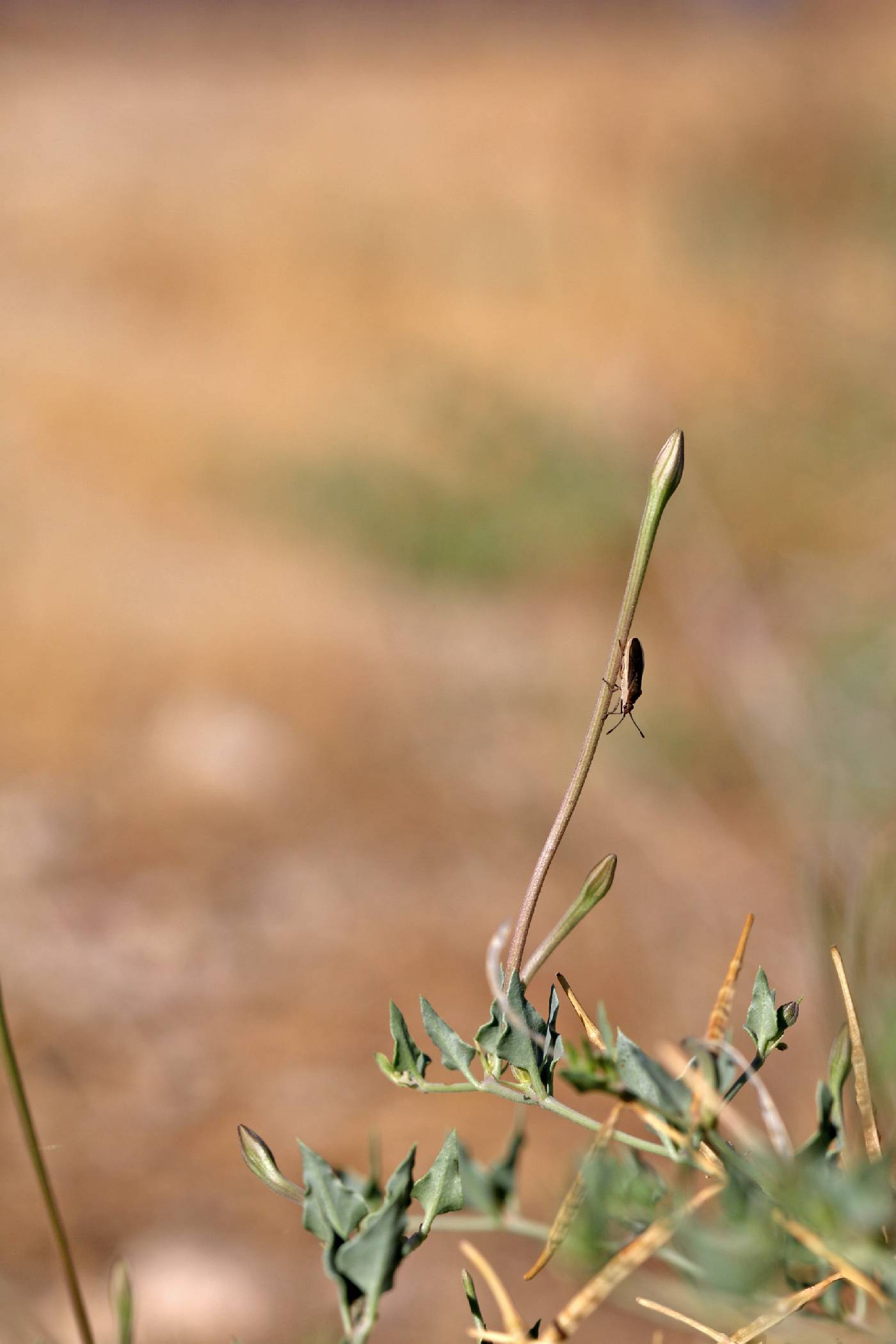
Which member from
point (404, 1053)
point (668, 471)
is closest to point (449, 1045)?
point (404, 1053)

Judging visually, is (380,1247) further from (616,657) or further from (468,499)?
(468,499)

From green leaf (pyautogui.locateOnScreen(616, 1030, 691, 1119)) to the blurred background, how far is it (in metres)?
0.05

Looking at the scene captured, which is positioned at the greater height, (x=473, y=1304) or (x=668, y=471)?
(x=668, y=471)

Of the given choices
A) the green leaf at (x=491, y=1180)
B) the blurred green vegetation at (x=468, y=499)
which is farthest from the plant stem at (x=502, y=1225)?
the blurred green vegetation at (x=468, y=499)

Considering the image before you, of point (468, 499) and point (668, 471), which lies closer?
point (668, 471)

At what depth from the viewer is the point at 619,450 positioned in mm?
3154

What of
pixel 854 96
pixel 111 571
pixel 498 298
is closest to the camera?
pixel 111 571

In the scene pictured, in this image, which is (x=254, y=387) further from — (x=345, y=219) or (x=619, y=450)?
(x=345, y=219)

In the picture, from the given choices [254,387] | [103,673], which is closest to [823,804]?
[103,673]

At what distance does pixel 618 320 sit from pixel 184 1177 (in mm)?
4401

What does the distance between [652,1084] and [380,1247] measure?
7cm

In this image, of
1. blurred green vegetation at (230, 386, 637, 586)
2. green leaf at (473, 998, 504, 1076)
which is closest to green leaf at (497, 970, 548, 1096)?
green leaf at (473, 998, 504, 1076)

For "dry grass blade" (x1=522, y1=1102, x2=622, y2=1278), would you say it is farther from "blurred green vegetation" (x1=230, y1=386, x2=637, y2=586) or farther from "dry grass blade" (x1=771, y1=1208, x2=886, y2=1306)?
"blurred green vegetation" (x1=230, y1=386, x2=637, y2=586)

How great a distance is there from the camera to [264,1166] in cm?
30
